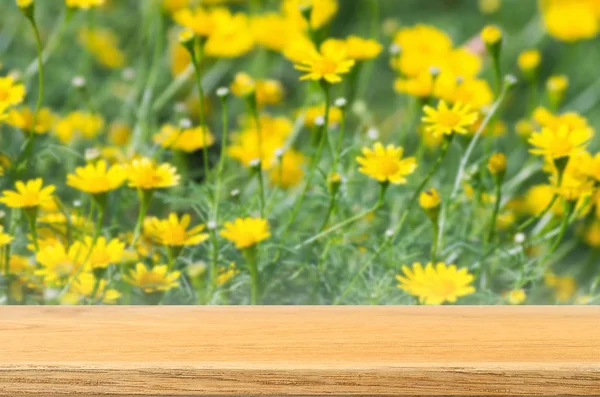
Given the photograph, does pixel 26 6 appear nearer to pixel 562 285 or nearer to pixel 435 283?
pixel 435 283

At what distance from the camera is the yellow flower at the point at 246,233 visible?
0.65 meters

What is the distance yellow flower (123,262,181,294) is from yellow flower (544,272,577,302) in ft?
1.13

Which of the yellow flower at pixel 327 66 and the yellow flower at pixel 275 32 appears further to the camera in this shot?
the yellow flower at pixel 275 32

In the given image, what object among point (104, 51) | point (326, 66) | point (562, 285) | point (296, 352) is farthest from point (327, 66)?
point (104, 51)

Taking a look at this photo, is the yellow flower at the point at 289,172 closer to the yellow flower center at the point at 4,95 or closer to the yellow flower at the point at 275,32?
the yellow flower at the point at 275,32

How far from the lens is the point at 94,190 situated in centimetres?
65

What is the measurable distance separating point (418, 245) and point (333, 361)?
0.77 ft

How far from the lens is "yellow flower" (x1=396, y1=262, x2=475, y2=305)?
2.20 feet

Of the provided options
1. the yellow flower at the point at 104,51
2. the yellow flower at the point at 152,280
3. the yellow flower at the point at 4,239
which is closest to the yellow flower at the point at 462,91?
the yellow flower at the point at 152,280

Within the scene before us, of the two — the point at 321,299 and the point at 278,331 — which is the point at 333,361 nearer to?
the point at 278,331

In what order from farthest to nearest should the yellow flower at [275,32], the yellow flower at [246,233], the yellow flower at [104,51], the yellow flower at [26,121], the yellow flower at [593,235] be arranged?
the yellow flower at [104,51] < the yellow flower at [275,32] < the yellow flower at [593,235] < the yellow flower at [26,121] < the yellow flower at [246,233]

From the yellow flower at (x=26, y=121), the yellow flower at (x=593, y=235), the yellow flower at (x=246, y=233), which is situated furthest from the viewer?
the yellow flower at (x=593, y=235)

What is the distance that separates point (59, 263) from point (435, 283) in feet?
1.00

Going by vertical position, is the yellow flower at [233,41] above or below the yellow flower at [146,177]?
above
